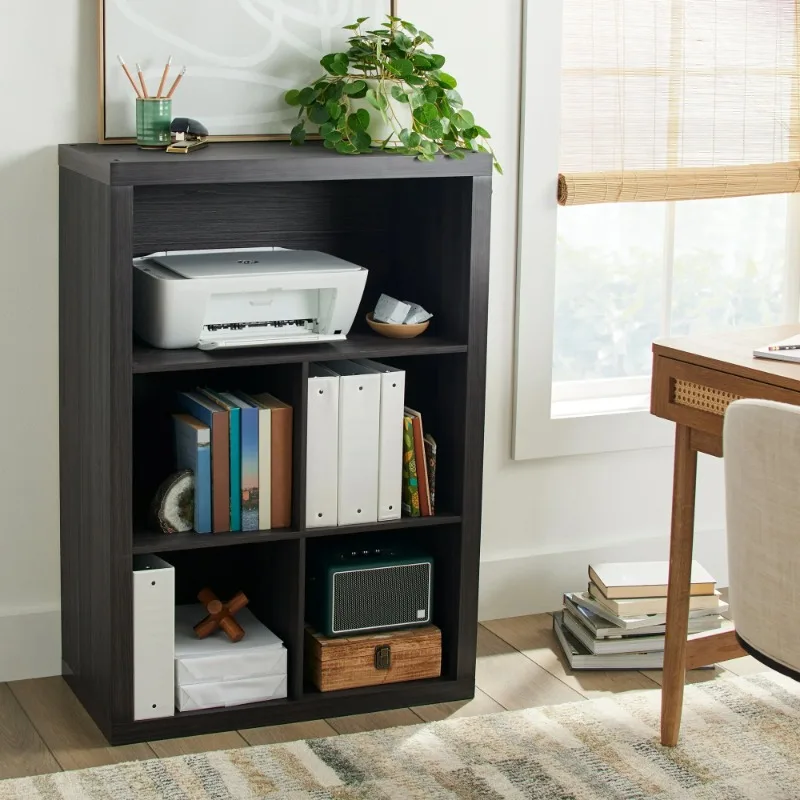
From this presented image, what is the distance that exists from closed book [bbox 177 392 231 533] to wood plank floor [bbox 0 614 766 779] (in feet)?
1.43

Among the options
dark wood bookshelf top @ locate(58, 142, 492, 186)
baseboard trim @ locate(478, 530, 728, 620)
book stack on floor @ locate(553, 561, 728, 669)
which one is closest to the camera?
dark wood bookshelf top @ locate(58, 142, 492, 186)

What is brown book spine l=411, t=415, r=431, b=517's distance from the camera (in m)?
2.87

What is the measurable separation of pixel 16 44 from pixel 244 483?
97cm

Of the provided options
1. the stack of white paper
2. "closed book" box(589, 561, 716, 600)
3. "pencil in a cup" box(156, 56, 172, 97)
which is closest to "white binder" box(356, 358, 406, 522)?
the stack of white paper

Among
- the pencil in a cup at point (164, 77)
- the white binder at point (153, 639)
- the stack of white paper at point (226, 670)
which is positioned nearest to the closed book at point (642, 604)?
the stack of white paper at point (226, 670)

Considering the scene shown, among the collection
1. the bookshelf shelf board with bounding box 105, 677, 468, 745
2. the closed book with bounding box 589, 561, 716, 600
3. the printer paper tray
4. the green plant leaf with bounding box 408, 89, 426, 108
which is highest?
the green plant leaf with bounding box 408, 89, 426, 108

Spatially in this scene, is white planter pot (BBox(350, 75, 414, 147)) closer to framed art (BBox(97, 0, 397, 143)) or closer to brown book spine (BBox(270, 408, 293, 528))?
framed art (BBox(97, 0, 397, 143))

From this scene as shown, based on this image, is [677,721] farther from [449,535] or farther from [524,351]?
[524,351]

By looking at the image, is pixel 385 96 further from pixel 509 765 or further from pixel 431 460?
pixel 509 765

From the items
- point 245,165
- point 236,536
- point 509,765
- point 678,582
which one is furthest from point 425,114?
point 509,765

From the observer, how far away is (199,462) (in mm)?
2703

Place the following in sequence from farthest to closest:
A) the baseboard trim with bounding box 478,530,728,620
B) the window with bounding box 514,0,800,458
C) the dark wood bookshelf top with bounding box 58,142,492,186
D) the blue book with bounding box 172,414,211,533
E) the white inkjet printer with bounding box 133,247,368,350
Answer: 1. the baseboard trim with bounding box 478,530,728,620
2. the window with bounding box 514,0,800,458
3. the blue book with bounding box 172,414,211,533
4. the white inkjet printer with bounding box 133,247,368,350
5. the dark wood bookshelf top with bounding box 58,142,492,186

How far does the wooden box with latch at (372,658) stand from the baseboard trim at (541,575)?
1.52ft

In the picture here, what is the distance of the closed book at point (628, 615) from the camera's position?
122 inches
